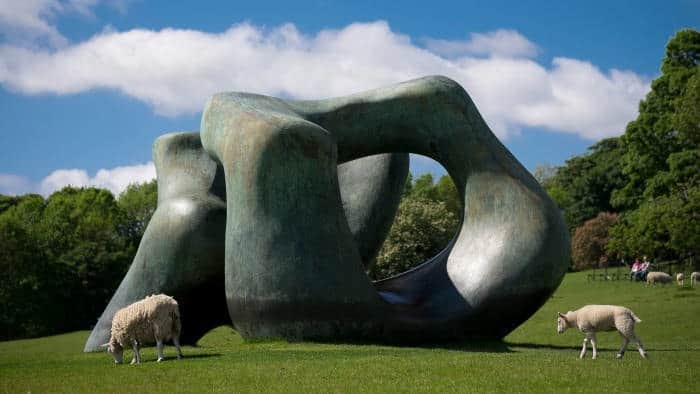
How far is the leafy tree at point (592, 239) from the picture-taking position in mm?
65875

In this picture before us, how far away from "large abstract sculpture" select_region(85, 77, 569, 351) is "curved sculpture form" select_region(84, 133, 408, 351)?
0.04 metres

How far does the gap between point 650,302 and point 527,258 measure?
13760 mm

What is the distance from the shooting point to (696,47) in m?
44.6

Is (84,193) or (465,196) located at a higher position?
(84,193)

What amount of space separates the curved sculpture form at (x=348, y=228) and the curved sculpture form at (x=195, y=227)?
189 centimetres

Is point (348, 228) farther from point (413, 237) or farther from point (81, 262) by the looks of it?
point (413, 237)

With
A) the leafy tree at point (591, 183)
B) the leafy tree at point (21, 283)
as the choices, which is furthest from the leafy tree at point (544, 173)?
the leafy tree at point (21, 283)

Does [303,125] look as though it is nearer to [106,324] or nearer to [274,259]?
[274,259]

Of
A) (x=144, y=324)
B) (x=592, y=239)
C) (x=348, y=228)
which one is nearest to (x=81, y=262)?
(x=348, y=228)

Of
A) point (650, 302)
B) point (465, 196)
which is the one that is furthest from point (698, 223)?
point (465, 196)

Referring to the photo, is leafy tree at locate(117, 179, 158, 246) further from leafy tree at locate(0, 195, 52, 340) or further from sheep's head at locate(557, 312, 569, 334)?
sheep's head at locate(557, 312, 569, 334)

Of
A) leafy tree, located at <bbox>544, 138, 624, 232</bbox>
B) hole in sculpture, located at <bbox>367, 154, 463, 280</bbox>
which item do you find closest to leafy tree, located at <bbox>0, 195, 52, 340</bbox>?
hole in sculpture, located at <bbox>367, 154, 463, 280</bbox>

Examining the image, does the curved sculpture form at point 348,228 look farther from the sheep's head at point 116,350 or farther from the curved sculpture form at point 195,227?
the sheep's head at point 116,350

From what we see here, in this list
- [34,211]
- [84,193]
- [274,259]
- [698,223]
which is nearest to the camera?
[274,259]
